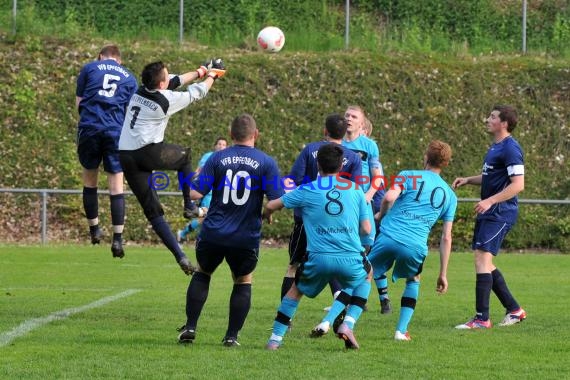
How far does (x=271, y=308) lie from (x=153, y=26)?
18.0 meters

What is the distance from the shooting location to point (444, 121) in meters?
25.9

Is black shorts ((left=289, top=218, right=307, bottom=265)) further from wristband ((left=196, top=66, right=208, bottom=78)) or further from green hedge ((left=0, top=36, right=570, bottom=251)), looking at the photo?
green hedge ((left=0, top=36, right=570, bottom=251))

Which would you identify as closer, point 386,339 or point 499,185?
point 386,339

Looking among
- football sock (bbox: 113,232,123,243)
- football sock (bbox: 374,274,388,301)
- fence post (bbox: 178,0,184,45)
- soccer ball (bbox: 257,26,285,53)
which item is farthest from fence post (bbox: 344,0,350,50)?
football sock (bbox: 113,232,123,243)

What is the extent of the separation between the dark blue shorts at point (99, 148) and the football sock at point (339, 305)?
11.9 feet

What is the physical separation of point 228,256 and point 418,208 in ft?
5.81

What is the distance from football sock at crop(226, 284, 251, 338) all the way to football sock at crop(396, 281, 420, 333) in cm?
137

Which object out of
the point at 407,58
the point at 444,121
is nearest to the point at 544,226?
the point at 444,121

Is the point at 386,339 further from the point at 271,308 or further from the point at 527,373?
the point at 271,308

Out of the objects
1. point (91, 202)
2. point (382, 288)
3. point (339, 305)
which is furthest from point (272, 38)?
point (339, 305)

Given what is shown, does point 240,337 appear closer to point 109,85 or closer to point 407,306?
point 407,306

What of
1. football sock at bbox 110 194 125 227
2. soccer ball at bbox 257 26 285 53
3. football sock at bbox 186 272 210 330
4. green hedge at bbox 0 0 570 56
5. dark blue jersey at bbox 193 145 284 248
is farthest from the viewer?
green hedge at bbox 0 0 570 56

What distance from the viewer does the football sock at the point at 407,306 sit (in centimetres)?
914

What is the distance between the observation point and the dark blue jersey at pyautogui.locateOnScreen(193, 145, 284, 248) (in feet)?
27.8
